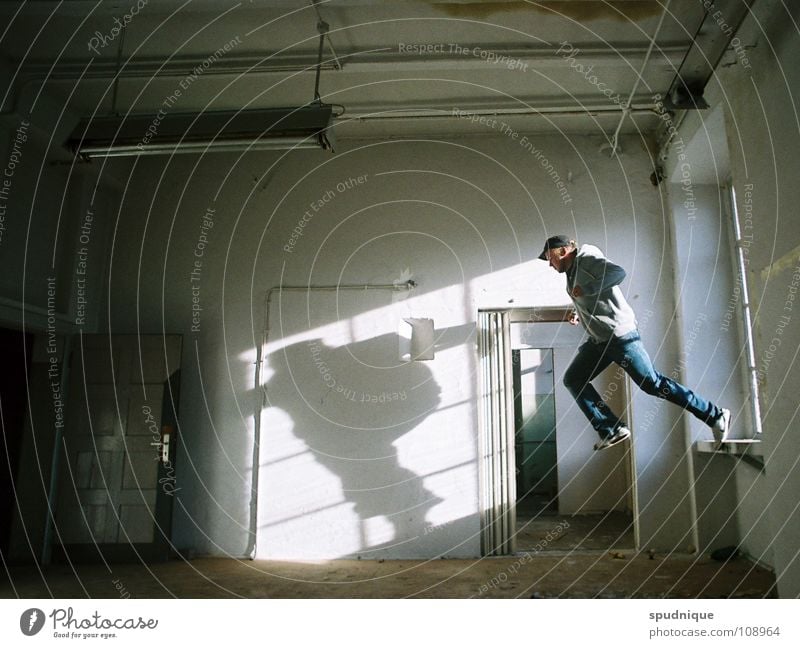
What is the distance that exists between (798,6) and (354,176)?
3.60m

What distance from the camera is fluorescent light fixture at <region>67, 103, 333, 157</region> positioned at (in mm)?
4016

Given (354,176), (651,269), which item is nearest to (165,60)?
(354,176)

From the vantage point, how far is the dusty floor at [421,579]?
4.11 metres

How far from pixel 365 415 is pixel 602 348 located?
2.06m

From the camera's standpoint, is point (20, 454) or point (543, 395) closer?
point (20, 454)

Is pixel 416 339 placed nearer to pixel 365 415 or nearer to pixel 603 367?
pixel 365 415

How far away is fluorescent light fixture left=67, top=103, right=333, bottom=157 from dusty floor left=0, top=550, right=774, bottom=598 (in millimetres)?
2832

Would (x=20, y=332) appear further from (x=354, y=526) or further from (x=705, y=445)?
(x=705, y=445)

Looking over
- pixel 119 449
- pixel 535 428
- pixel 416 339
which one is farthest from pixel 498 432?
pixel 535 428

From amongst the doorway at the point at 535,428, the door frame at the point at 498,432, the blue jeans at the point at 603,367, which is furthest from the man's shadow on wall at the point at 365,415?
the doorway at the point at 535,428

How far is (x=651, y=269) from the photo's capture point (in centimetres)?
548

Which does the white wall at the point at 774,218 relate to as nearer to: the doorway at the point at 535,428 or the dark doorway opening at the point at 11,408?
the dark doorway opening at the point at 11,408
